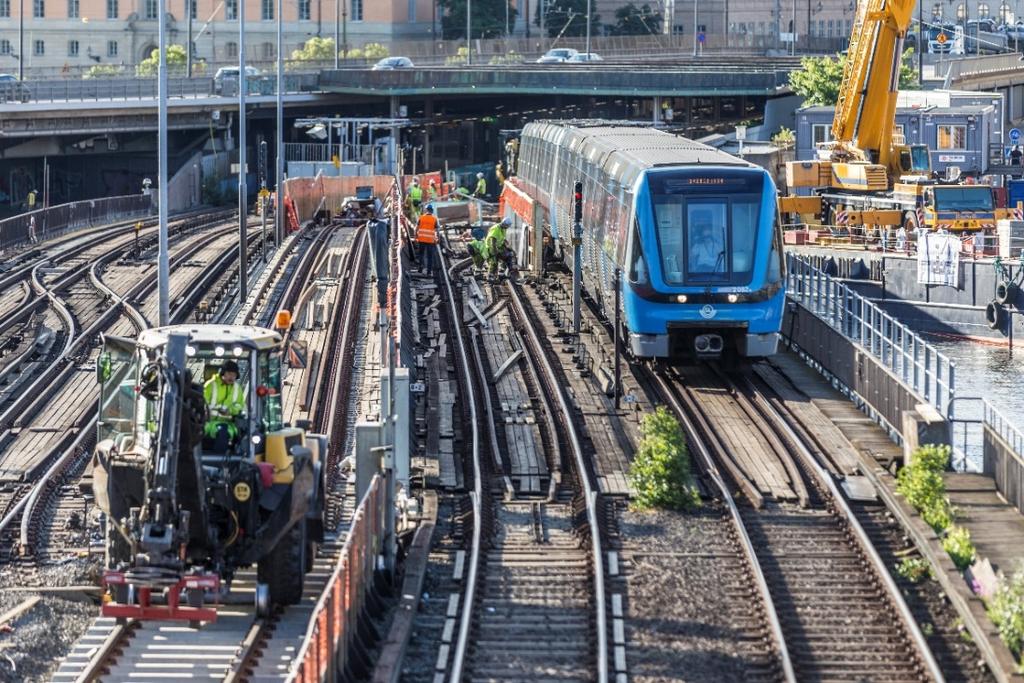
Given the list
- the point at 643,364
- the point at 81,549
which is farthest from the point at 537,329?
the point at 81,549

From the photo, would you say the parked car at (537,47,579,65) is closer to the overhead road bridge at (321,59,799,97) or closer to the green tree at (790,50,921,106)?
the overhead road bridge at (321,59,799,97)

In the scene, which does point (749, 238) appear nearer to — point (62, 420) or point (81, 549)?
point (62, 420)

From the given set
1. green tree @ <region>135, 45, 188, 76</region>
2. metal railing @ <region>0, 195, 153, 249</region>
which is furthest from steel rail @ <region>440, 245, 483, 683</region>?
green tree @ <region>135, 45, 188, 76</region>

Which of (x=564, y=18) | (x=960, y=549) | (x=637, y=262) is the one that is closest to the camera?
(x=960, y=549)

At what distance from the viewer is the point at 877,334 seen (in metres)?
29.1

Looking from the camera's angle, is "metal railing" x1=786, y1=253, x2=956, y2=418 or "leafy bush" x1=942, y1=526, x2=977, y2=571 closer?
"leafy bush" x1=942, y1=526, x2=977, y2=571

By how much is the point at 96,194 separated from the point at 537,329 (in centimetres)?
5584

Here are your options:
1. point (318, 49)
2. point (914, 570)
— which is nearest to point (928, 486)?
point (914, 570)

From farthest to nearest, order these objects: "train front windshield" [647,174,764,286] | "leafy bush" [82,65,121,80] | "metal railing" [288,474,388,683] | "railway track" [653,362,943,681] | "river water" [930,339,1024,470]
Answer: "leafy bush" [82,65,121,80]
"river water" [930,339,1024,470]
"train front windshield" [647,174,764,286]
"railway track" [653,362,943,681]
"metal railing" [288,474,388,683]

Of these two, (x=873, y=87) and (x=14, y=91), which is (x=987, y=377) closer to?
(x=873, y=87)

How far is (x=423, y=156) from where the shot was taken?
96375 millimetres

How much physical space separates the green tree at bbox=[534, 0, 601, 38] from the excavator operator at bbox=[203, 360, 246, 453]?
12066 cm

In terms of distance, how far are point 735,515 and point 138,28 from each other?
10445 centimetres

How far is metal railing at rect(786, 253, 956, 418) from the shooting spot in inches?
998
